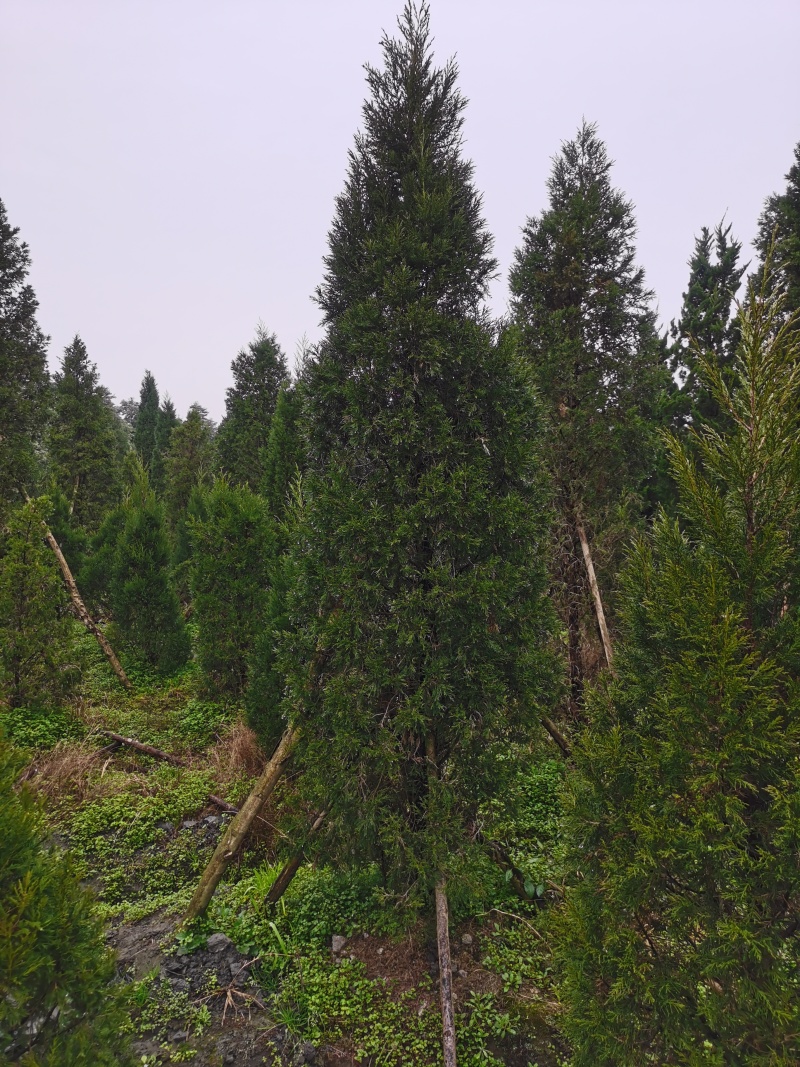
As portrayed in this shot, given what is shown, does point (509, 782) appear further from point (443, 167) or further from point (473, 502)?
point (443, 167)

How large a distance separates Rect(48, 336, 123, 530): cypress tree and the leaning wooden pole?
2090 centimetres

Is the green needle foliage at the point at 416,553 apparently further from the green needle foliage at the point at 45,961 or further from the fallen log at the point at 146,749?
the fallen log at the point at 146,749

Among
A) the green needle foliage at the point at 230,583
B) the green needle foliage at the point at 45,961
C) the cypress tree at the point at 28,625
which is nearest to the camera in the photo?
the green needle foliage at the point at 45,961

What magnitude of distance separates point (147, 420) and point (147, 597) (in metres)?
33.9

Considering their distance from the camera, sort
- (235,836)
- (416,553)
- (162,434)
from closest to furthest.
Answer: (416,553)
(235,836)
(162,434)

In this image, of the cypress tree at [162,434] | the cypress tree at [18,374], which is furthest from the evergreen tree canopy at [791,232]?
the cypress tree at [162,434]

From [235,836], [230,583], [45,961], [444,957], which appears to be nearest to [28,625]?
[230,583]

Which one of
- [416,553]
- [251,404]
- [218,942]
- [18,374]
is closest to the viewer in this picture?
[416,553]

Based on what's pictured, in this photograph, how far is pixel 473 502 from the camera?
400cm

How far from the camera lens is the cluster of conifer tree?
2.17 m

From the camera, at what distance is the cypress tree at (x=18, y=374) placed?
1418 cm

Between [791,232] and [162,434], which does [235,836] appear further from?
[162,434]

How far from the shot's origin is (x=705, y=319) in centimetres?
1756

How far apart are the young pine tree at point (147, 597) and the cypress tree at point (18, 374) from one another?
15.3 ft
